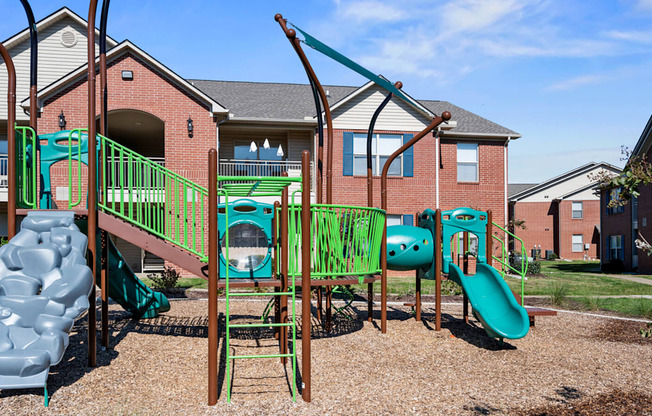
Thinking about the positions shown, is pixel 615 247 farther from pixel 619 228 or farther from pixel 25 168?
pixel 25 168

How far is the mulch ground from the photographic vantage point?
17.2ft

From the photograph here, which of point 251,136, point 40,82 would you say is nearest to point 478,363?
point 251,136

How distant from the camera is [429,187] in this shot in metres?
20.2

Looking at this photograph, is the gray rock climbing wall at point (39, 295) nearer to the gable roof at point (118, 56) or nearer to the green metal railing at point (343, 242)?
the green metal railing at point (343, 242)

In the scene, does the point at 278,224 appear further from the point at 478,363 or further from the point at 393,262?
the point at 478,363

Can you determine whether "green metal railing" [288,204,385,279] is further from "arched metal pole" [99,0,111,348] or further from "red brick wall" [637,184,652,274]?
"red brick wall" [637,184,652,274]

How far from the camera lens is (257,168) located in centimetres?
2003

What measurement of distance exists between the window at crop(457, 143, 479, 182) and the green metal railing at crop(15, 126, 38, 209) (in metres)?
16.1

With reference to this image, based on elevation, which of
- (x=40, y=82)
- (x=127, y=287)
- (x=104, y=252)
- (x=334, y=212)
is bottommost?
(x=127, y=287)

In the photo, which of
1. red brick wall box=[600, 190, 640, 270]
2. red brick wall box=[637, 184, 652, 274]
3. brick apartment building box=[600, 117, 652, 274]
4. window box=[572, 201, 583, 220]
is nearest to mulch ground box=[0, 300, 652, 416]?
brick apartment building box=[600, 117, 652, 274]

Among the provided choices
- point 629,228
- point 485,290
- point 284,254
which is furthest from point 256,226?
point 629,228

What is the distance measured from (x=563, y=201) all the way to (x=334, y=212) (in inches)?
1477

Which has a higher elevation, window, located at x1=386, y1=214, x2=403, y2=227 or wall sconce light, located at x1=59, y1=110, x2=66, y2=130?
wall sconce light, located at x1=59, y1=110, x2=66, y2=130

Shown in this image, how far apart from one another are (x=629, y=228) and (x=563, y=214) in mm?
12834
